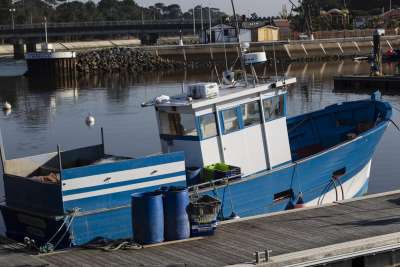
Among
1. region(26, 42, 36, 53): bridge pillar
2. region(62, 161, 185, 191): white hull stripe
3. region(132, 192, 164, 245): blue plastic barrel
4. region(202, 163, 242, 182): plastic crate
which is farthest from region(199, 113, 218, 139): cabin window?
region(26, 42, 36, 53): bridge pillar

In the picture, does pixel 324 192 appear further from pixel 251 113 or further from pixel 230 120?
pixel 230 120

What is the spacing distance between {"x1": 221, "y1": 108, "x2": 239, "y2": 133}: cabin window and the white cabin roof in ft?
0.87

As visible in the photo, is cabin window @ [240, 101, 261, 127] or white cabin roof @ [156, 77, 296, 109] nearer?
white cabin roof @ [156, 77, 296, 109]

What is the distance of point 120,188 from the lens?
14305 mm

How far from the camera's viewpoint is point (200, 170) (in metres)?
16.7

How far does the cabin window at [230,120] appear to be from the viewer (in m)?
17.3

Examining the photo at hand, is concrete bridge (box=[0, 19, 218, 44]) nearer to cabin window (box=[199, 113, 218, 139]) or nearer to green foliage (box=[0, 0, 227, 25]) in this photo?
green foliage (box=[0, 0, 227, 25])

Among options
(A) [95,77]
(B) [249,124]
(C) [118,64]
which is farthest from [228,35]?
(B) [249,124]

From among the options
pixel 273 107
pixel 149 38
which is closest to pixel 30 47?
pixel 149 38

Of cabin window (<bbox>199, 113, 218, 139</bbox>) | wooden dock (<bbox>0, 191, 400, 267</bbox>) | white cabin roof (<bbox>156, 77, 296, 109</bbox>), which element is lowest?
wooden dock (<bbox>0, 191, 400, 267</bbox>)

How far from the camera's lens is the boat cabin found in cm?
1684

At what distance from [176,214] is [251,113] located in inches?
200

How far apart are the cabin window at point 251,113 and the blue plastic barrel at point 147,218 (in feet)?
16.1

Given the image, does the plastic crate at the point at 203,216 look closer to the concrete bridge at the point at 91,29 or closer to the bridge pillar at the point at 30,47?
the concrete bridge at the point at 91,29
